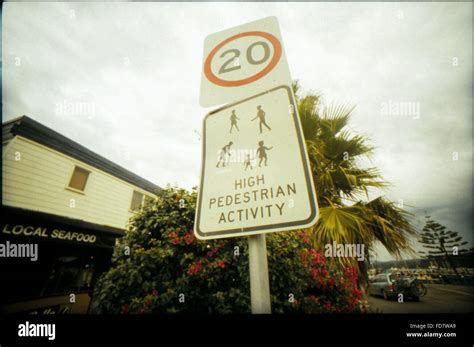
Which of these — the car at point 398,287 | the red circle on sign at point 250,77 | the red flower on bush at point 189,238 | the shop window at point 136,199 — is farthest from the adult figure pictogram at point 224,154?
the car at point 398,287

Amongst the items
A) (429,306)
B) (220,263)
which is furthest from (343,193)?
(429,306)

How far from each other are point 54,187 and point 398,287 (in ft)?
58.1

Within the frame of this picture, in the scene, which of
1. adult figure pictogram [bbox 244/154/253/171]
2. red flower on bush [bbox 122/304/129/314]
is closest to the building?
red flower on bush [bbox 122/304/129/314]

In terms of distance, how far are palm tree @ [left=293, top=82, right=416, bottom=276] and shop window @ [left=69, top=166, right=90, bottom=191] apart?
9118mm

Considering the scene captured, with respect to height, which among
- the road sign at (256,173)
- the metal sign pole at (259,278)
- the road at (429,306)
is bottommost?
the road at (429,306)

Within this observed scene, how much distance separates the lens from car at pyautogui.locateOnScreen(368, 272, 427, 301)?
1148 centimetres

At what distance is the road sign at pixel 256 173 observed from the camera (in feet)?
2.72

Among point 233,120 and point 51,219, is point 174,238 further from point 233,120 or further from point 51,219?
point 51,219

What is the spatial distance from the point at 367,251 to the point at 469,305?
468 inches

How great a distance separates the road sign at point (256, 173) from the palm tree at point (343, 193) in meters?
3.08

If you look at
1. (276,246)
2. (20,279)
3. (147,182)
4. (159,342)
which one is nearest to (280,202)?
(159,342)

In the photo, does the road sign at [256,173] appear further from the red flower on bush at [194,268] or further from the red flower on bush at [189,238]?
the red flower on bush at [189,238]

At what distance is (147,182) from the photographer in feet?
37.9

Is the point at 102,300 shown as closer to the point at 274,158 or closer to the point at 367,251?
the point at 274,158
